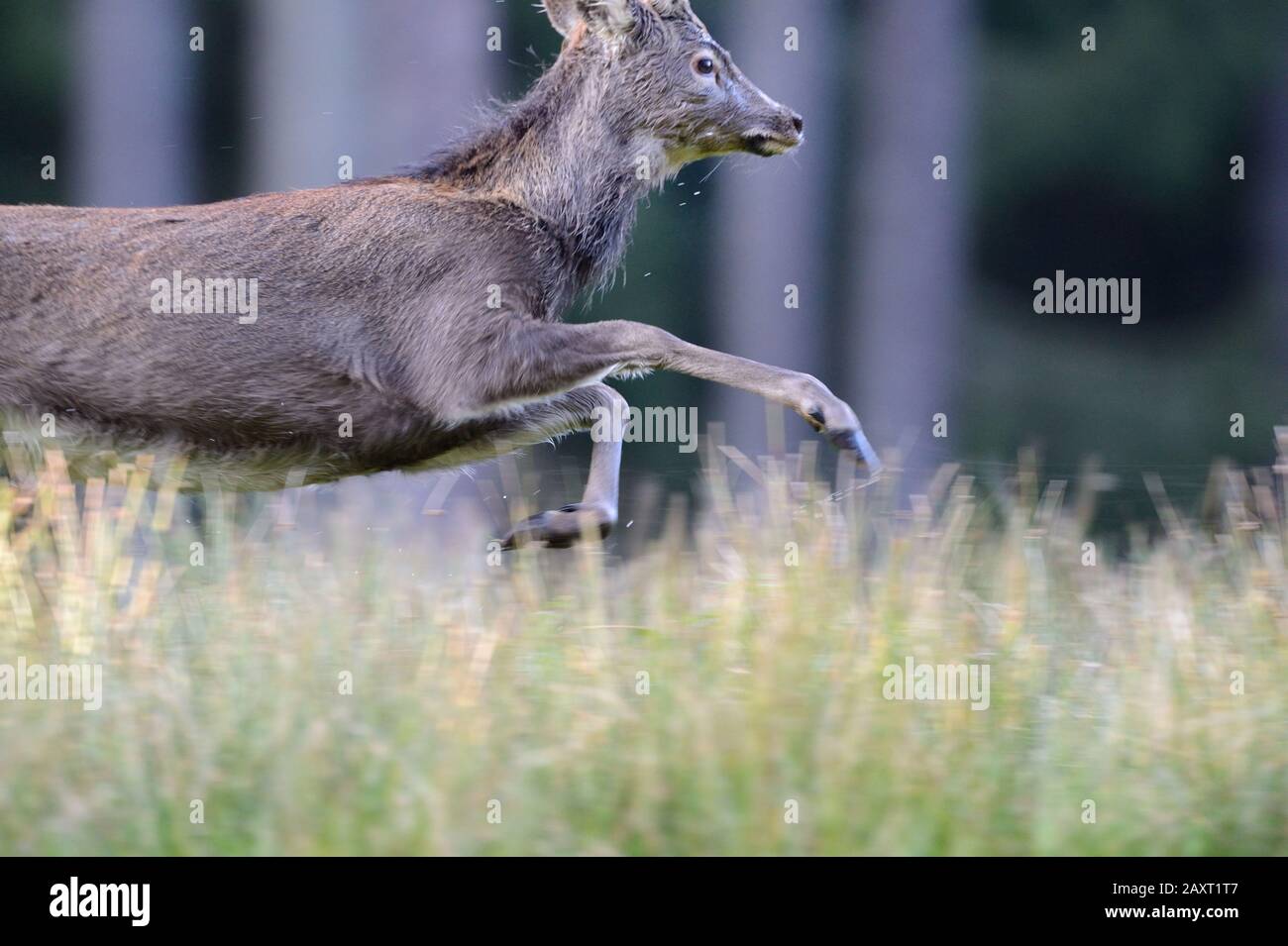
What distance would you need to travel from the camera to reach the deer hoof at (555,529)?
226 inches

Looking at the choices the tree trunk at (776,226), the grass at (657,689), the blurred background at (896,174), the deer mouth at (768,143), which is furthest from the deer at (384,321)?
the tree trunk at (776,226)

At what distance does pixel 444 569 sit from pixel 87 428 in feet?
4.53

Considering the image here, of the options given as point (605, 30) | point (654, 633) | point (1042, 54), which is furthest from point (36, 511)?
point (1042, 54)

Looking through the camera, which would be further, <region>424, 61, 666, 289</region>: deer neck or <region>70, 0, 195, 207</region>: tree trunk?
<region>70, 0, 195, 207</region>: tree trunk

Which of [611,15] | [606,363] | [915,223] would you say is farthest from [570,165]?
[915,223]

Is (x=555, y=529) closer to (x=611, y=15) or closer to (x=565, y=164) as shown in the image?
(x=565, y=164)

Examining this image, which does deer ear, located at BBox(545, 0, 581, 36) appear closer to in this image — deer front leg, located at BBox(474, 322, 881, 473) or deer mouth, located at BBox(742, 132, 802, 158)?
deer mouth, located at BBox(742, 132, 802, 158)

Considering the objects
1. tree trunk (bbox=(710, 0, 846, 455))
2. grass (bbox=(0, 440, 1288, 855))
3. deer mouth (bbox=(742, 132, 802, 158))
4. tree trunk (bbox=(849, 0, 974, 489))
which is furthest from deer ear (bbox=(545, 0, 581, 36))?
tree trunk (bbox=(849, 0, 974, 489))

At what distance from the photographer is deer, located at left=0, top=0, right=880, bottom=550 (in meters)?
5.73

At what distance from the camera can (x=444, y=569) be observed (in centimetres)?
649

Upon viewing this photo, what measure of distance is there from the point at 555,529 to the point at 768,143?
1798 millimetres

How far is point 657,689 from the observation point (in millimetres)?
4504

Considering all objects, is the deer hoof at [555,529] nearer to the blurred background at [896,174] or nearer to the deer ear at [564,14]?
the deer ear at [564,14]

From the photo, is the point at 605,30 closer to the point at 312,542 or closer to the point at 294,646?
the point at 312,542
